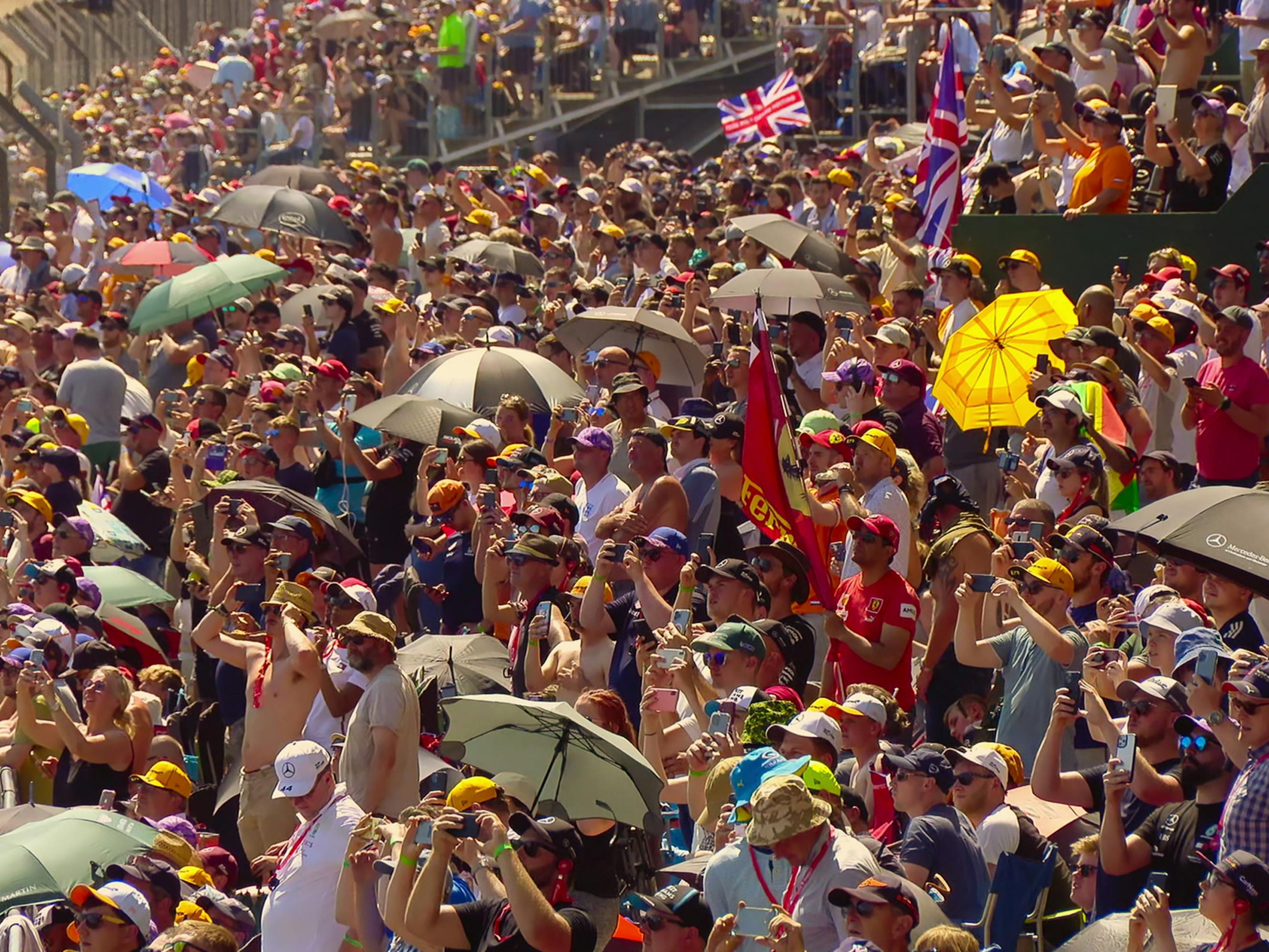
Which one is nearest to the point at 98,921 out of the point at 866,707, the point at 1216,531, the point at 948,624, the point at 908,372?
the point at 866,707

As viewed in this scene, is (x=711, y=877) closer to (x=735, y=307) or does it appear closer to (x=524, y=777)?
(x=524, y=777)

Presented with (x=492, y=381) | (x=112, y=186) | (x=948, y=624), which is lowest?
(x=112, y=186)

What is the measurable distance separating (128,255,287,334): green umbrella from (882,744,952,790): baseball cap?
32.0 ft

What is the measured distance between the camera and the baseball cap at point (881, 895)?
5.47m

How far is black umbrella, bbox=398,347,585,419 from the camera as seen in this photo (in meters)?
11.8

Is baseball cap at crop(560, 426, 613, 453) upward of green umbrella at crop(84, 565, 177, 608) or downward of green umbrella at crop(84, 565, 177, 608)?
upward

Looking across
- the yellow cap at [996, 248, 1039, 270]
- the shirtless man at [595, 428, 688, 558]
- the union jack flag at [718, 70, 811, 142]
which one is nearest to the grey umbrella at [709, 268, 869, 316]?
the yellow cap at [996, 248, 1039, 270]

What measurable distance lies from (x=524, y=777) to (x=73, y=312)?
11650 millimetres

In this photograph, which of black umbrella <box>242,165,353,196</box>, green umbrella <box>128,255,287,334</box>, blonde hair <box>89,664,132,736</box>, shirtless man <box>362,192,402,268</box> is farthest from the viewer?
black umbrella <box>242,165,353,196</box>

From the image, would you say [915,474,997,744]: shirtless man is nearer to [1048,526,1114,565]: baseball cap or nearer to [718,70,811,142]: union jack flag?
[1048,526,1114,565]: baseball cap

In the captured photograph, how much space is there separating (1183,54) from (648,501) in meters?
6.39

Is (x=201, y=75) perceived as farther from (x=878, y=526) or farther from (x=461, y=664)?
(x=878, y=526)

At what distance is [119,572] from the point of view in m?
11.2

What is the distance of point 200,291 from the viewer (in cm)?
1532
